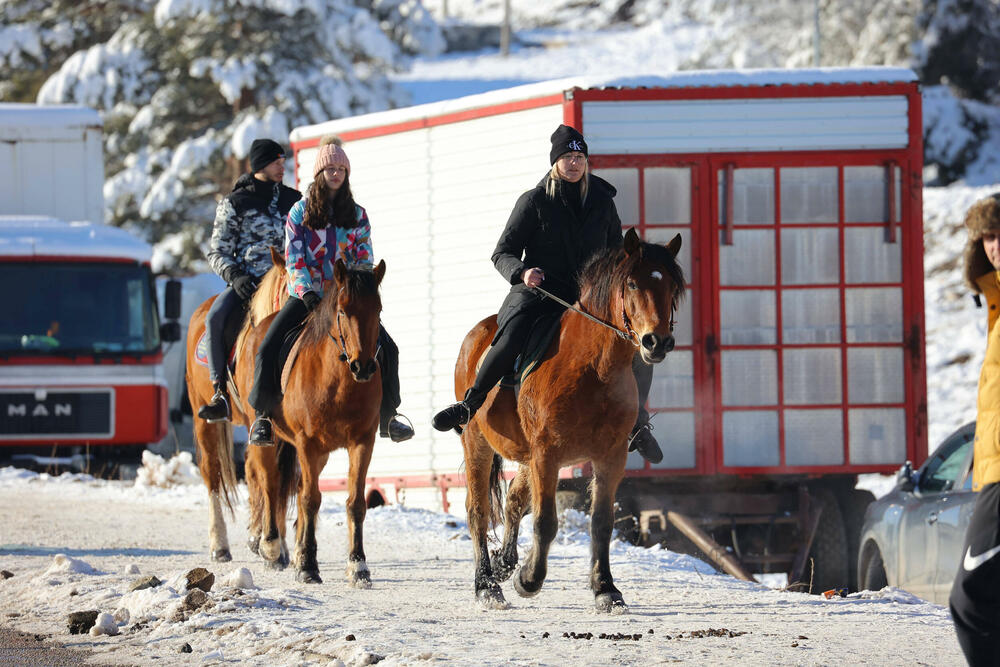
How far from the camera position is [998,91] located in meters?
39.0

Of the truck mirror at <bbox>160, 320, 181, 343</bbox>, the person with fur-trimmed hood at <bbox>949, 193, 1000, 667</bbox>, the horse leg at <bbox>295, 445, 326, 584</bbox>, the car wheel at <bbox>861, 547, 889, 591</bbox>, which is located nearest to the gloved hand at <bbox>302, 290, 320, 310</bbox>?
the horse leg at <bbox>295, 445, 326, 584</bbox>

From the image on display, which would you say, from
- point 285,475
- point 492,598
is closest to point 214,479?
point 285,475

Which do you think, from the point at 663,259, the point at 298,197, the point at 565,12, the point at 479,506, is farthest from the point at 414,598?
the point at 565,12

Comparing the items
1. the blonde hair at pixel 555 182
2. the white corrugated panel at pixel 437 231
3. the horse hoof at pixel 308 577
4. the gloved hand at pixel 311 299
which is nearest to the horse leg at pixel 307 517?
the horse hoof at pixel 308 577

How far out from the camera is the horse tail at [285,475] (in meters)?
10.9

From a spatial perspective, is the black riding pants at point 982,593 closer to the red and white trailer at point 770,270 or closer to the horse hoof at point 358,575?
the horse hoof at point 358,575

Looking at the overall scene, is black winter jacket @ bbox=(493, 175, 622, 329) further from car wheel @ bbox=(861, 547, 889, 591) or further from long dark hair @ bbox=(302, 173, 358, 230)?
car wheel @ bbox=(861, 547, 889, 591)

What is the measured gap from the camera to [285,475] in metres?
11.0

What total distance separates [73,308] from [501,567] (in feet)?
38.5

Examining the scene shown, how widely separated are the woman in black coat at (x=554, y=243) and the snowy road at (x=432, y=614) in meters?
1.15

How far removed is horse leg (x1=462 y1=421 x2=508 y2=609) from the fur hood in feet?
12.8

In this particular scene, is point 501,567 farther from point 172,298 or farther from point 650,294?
point 172,298

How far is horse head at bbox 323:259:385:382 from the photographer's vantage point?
9.63 meters

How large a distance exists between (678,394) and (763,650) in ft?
23.0
